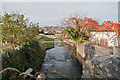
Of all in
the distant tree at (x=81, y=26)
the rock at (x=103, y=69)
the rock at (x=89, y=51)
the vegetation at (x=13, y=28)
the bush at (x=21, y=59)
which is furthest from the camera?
the distant tree at (x=81, y=26)

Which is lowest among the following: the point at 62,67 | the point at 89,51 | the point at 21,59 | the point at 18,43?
the point at 62,67

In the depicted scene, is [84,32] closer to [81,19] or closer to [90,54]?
[81,19]

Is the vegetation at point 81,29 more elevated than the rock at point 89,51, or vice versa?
the vegetation at point 81,29

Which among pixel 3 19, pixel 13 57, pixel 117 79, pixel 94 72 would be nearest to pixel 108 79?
pixel 117 79

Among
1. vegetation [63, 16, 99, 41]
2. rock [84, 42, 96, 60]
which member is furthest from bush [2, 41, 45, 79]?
vegetation [63, 16, 99, 41]

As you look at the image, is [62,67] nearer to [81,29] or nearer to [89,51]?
[89,51]

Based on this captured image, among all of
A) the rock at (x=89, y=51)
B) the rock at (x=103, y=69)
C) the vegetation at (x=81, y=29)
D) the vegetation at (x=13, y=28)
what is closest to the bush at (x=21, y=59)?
the vegetation at (x=13, y=28)

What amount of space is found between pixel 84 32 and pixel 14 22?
7.02m

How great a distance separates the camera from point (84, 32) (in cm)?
1019

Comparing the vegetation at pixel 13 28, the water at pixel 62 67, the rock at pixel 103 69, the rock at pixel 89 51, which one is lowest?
the water at pixel 62 67

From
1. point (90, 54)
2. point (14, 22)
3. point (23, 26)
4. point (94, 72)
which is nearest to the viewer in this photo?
point (94, 72)

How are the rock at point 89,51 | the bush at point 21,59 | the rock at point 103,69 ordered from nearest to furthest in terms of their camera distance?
1. the rock at point 103,69
2. the bush at point 21,59
3. the rock at point 89,51

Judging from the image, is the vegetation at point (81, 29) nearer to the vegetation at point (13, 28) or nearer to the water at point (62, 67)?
the water at point (62, 67)

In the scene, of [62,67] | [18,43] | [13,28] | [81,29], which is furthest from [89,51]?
[13,28]
